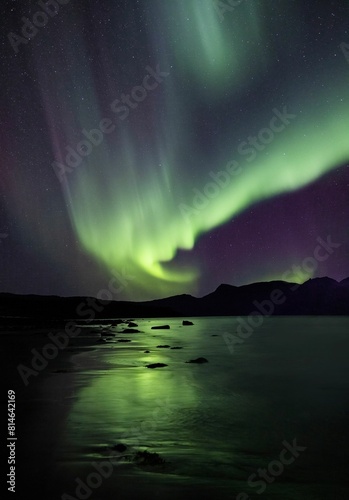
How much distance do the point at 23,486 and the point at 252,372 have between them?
984 inches

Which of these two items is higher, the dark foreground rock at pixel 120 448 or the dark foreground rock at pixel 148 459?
the dark foreground rock at pixel 120 448

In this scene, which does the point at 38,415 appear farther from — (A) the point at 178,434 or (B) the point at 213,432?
(B) the point at 213,432

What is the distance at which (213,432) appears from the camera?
14539mm

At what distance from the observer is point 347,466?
11.0 m

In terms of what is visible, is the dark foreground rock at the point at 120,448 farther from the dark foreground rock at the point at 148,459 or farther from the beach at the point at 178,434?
the dark foreground rock at the point at 148,459

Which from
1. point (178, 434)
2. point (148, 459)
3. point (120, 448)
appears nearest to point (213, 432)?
point (178, 434)

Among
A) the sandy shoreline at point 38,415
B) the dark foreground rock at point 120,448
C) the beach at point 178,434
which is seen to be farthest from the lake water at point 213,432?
the sandy shoreline at point 38,415

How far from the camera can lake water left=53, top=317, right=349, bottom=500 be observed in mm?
9445

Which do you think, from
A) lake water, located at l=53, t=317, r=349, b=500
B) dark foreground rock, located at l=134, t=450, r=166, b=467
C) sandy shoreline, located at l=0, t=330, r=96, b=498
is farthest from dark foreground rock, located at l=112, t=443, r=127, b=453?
sandy shoreline, located at l=0, t=330, r=96, b=498

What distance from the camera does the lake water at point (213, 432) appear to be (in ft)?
31.0

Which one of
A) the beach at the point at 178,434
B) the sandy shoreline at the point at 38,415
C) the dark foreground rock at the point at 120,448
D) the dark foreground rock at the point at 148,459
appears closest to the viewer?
the beach at the point at 178,434

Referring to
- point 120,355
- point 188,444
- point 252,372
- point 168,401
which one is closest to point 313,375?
point 252,372

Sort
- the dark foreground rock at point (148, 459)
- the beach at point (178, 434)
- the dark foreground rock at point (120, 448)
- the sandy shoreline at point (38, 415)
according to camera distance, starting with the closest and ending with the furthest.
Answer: the beach at point (178, 434), the sandy shoreline at point (38, 415), the dark foreground rock at point (148, 459), the dark foreground rock at point (120, 448)

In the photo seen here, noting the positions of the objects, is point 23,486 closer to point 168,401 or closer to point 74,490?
point 74,490
